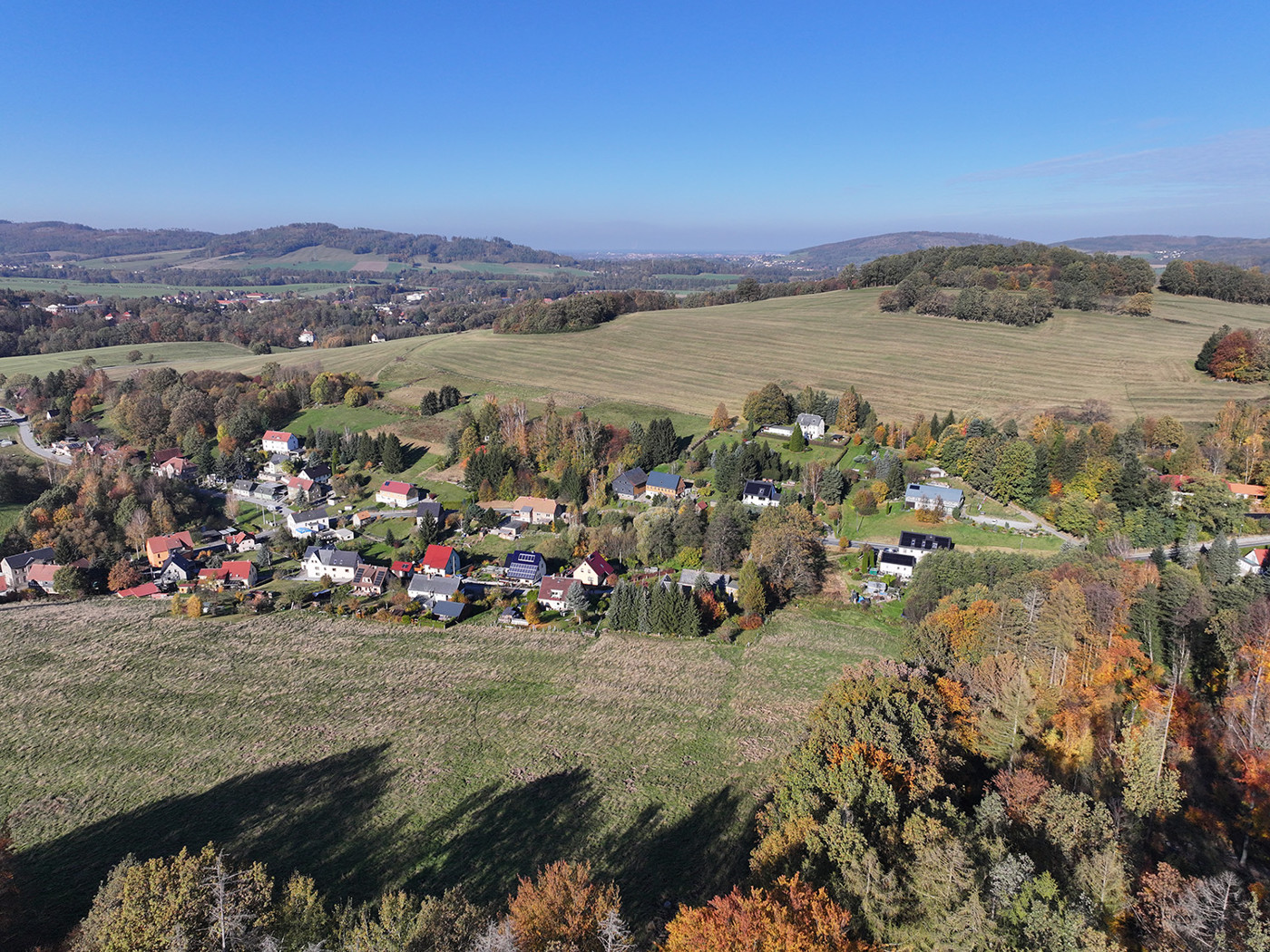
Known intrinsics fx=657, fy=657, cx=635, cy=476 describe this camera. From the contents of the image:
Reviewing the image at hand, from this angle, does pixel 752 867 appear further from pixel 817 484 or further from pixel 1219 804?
pixel 817 484

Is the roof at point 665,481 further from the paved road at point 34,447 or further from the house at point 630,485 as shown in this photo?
the paved road at point 34,447

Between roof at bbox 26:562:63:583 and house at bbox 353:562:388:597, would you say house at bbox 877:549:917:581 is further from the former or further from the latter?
roof at bbox 26:562:63:583

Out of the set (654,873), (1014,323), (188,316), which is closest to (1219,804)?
(654,873)

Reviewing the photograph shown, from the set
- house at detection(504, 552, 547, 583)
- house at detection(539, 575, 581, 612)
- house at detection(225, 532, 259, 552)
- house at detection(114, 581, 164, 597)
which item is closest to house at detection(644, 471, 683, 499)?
house at detection(504, 552, 547, 583)

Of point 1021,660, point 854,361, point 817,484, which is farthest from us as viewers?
point 854,361

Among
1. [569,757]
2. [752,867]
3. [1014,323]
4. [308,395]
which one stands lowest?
[569,757]

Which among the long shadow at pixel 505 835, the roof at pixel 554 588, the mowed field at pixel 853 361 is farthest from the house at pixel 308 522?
the long shadow at pixel 505 835
